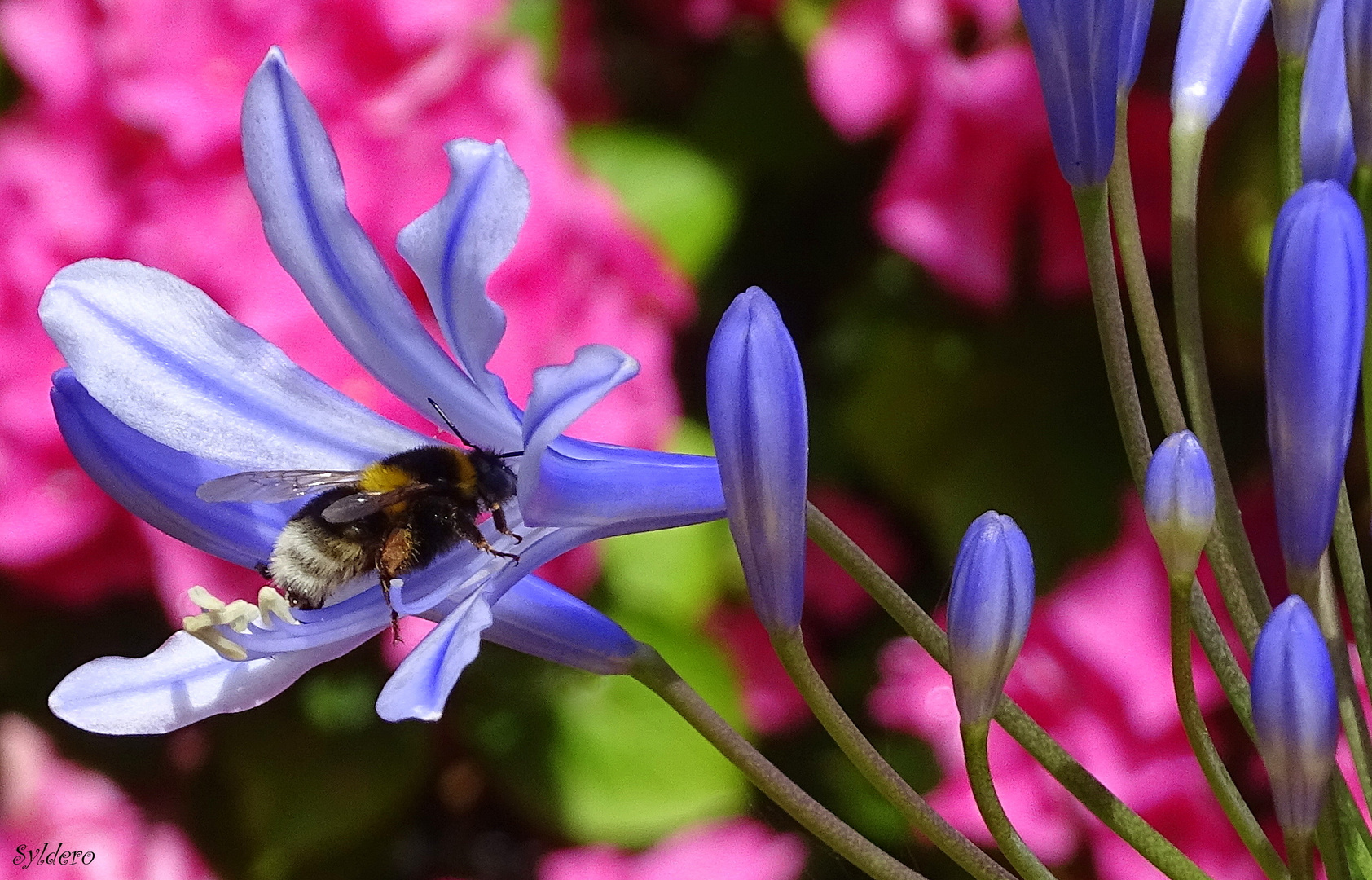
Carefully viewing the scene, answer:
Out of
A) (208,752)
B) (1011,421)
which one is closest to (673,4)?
(1011,421)

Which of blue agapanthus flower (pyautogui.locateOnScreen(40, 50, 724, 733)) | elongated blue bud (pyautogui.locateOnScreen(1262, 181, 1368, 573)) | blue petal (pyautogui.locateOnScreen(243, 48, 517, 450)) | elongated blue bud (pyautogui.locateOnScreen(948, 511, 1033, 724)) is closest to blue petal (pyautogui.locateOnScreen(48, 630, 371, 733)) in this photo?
blue agapanthus flower (pyautogui.locateOnScreen(40, 50, 724, 733))

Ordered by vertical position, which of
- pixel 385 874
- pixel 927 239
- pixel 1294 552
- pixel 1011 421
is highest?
pixel 1294 552

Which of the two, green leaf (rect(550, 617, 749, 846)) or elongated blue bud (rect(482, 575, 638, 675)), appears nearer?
elongated blue bud (rect(482, 575, 638, 675))

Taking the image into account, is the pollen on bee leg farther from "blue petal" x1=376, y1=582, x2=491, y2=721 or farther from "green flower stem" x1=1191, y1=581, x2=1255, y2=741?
"green flower stem" x1=1191, y1=581, x2=1255, y2=741

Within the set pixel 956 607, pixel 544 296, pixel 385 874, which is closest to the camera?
pixel 956 607

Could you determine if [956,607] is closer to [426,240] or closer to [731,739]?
[731,739]

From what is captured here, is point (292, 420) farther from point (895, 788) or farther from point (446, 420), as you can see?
point (895, 788)
